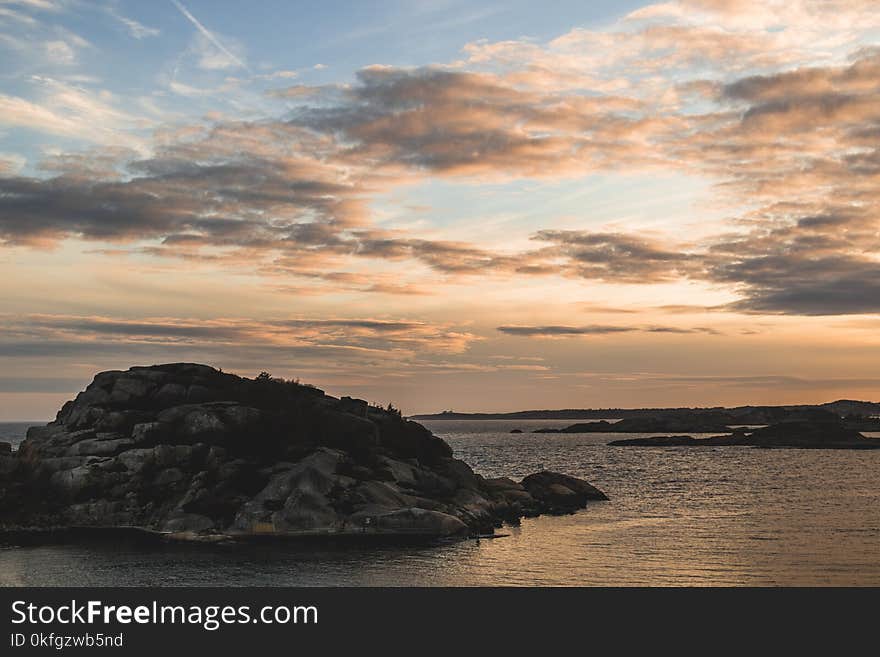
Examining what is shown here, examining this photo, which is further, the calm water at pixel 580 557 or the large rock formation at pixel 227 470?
the large rock formation at pixel 227 470

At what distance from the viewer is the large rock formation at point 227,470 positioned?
51094 millimetres

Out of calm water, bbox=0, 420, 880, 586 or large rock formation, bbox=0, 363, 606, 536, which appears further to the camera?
large rock formation, bbox=0, 363, 606, 536

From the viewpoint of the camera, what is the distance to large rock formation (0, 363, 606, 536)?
5109 cm

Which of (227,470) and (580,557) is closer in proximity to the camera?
(580,557)

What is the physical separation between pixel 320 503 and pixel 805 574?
A: 91.0ft

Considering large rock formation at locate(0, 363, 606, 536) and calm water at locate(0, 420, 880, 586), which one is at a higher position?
large rock formation at locate(0, 363, 606, 536)

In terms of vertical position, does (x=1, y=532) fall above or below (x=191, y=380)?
below

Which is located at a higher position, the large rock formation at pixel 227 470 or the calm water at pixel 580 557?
the large rock formation at pixel 227 470

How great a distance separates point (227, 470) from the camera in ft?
177
